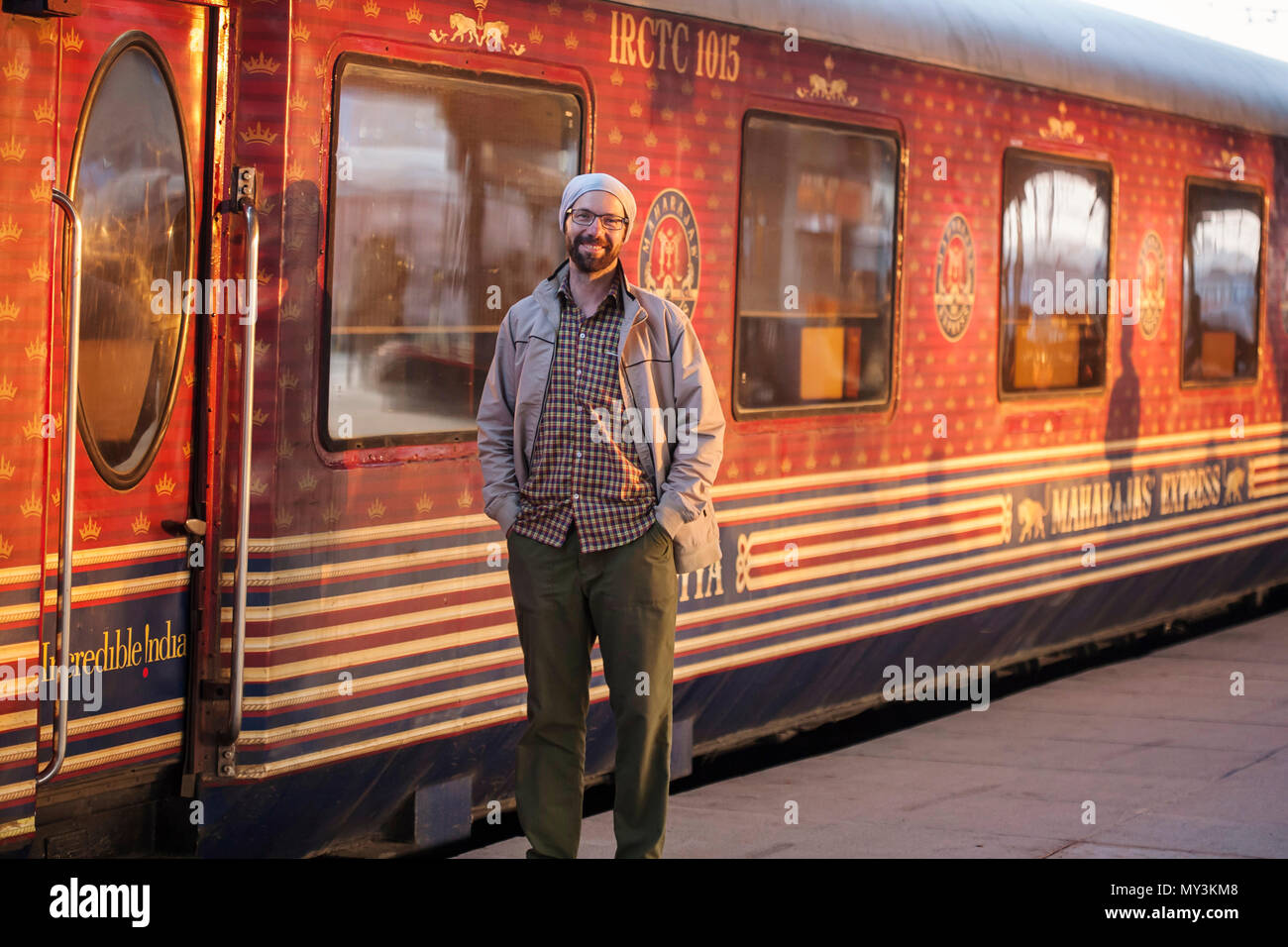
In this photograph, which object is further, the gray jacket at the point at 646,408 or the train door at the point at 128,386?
the gray jacket at the point at 646,408

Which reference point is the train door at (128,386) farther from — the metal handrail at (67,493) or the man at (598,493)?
the man at (598,493)

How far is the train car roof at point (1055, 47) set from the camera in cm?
684

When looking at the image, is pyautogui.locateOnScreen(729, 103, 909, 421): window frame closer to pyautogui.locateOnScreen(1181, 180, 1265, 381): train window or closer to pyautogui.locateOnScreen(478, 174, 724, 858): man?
pyautogui.locateOnScreen(478, 174, 724, 858): man

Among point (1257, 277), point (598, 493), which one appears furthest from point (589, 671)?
point (1257, 277)

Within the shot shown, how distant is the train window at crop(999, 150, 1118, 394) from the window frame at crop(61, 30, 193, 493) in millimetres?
4385

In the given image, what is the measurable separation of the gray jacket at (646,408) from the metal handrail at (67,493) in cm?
97

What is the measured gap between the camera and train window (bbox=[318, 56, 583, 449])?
16.6ft

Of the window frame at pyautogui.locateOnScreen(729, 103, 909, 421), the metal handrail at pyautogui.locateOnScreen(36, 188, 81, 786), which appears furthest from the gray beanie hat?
the window frame at pyautogui.locateOnScreen(729, 103, 909, 421)

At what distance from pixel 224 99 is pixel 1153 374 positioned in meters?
6.11

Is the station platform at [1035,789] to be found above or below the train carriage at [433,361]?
below

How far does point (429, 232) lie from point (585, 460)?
1021mm

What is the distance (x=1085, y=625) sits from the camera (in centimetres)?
927

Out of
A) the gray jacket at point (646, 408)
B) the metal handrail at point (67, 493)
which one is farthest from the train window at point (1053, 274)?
the metal handrail at point (67, 493)
